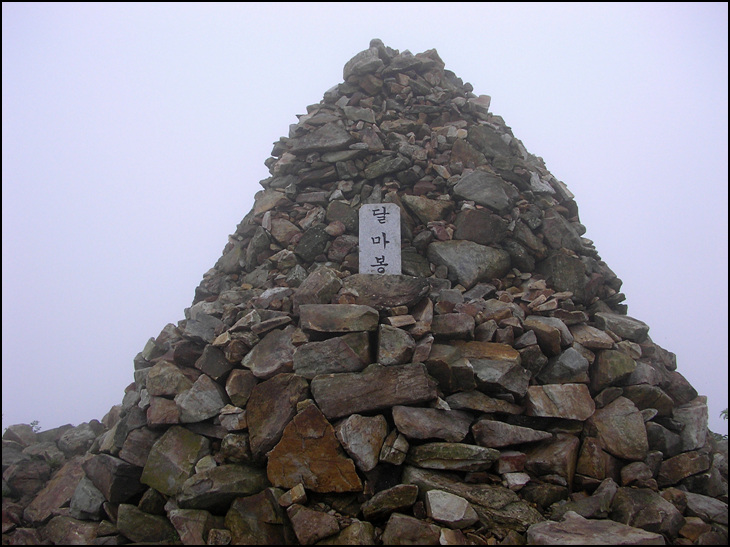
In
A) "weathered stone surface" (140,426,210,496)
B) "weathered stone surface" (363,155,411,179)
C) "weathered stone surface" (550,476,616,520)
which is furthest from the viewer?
"weathered stone surface" (363,155,411,179)

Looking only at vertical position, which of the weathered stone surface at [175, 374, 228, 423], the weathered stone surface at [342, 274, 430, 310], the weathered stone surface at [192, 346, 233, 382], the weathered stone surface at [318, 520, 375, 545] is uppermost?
the weathered stone surface at [342, 274, 430, 310]

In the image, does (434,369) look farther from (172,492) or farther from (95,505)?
(95,505)

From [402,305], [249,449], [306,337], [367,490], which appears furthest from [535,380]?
[249,449]

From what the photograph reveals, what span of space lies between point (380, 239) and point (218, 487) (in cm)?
473

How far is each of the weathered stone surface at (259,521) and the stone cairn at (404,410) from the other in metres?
0.02

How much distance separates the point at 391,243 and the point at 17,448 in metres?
8.37

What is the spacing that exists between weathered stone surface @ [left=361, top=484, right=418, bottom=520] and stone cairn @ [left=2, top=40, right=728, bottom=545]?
0.07ft

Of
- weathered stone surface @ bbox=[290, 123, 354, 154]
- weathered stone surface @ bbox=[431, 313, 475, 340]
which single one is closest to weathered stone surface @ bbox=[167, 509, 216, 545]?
weathered stone surface @ bbox=[431, 313, 475, 340]

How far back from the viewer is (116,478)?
705 cm

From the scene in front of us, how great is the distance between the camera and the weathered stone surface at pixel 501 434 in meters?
6.68

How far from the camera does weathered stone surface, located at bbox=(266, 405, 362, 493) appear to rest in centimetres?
630

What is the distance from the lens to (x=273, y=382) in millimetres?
7191

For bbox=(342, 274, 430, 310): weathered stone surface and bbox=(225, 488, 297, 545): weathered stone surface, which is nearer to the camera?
bbox=(225, 488, 297, 545): weathered stone surface

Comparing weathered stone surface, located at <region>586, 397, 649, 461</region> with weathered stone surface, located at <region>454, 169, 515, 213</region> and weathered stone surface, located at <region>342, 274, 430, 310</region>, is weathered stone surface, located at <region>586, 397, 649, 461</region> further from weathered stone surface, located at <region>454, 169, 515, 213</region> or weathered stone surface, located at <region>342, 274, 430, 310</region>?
weathered stone surface, located at <region>454, 169, 515, 213</region>
